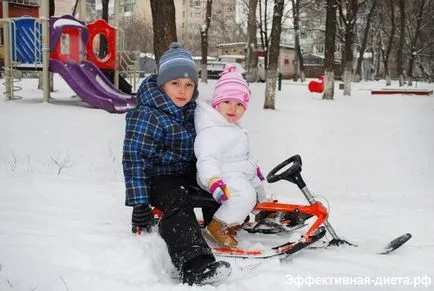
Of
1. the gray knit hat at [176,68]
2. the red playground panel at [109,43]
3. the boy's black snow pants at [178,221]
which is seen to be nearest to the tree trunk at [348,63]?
the red playground panel at [109,43]

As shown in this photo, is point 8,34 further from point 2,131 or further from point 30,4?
point 30,4

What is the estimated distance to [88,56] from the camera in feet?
48.1

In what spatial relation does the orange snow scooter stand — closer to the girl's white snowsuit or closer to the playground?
the girl's white snowsuit

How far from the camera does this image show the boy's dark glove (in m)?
3.18

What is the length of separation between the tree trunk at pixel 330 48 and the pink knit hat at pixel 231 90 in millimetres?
15209

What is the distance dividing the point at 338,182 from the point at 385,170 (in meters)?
1.13

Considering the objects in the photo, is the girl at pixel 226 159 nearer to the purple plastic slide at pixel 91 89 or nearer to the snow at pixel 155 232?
the snow at pixel 155 232

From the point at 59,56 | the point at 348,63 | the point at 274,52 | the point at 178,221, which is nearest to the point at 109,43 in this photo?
the point at 59,56

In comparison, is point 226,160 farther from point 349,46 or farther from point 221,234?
point 349,46

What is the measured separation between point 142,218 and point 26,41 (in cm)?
1189

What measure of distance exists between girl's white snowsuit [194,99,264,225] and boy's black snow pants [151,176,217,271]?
19cm

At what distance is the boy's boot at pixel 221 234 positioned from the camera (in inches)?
127

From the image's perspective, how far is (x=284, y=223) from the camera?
11.4 ft

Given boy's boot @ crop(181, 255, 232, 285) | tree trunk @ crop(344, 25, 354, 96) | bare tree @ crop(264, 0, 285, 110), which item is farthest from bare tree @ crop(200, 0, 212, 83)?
boy's boot @ crop(181, 255, 232, 285)
